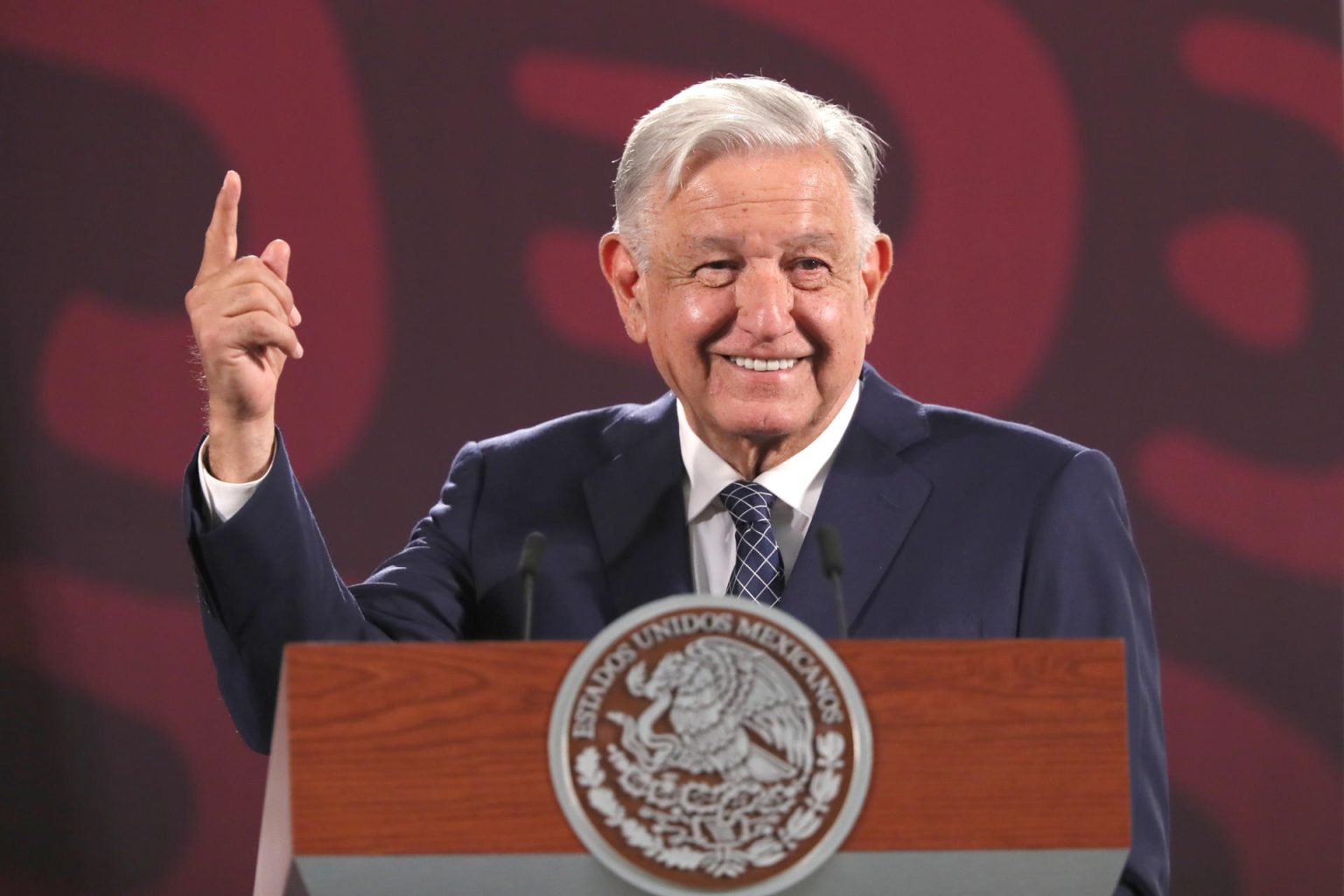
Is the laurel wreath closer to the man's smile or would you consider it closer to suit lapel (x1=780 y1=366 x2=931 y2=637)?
suit lapel (x1=780 y1=366 x2=931 y2=637)

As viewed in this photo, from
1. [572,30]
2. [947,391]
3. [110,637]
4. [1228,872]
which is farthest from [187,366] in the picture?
[1228,872]

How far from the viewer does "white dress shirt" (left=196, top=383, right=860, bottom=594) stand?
2.08m

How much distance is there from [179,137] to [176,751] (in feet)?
3.07

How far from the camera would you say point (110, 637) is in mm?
2949

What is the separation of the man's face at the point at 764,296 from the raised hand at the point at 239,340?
485 millimetres

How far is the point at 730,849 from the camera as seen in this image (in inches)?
50.1

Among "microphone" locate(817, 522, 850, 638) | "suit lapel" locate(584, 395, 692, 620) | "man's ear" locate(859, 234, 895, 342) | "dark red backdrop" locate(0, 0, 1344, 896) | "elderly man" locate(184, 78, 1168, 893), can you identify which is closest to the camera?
"microphone" locate(817, 522, 850, 638)

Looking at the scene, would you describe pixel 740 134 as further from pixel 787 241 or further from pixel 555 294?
pixel 555 294

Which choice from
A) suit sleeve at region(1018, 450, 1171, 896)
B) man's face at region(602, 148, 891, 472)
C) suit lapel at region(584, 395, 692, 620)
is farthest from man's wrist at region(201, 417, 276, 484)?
suit sleeve at region(1018, 450, 1171, 896)

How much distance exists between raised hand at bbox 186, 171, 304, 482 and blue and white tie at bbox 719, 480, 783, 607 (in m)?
0.50

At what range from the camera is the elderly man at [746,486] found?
1.94m

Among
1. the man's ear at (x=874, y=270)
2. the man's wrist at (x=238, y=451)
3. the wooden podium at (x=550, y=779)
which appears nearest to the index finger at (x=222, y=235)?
the man's wrist at (x=238, y=451)

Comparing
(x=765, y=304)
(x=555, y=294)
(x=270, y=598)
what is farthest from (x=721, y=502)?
(x=555, y=294)

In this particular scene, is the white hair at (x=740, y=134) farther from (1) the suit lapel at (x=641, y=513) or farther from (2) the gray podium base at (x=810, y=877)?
(2) the gray podium base at (x=810, y=877)
